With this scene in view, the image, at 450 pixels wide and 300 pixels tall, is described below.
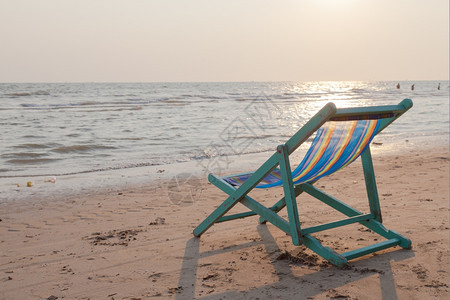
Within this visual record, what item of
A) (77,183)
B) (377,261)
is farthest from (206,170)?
(377,261)

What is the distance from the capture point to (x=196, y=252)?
329cm

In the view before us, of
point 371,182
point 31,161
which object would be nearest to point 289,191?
point 371,182

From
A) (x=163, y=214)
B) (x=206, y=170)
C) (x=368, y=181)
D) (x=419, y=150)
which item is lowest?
(x=419, y=150)

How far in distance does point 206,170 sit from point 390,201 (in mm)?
3027

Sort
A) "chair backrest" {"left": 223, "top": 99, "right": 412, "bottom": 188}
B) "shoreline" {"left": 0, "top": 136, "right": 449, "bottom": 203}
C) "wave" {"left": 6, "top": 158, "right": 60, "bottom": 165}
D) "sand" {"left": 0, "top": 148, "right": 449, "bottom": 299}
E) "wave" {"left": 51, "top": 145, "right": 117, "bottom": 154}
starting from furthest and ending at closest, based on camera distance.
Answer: "wave" {"left": 51, "top": 145, "right": 117, "bottom": 154} < "wave" {"left": 6, "top": 158, "right": 60, "bottom": 165} < "shoreline" {"left": 0, "top": 136, "right": 449, "bottom": 203} < "chair backrest" {"left": 223, "top": 99, "right": 412, "bottom": 188} < "sand" {"left": 0, "top": 148, "right": 449, "bottom": 299}

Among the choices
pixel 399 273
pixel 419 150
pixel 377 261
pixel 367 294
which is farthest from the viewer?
pixel 419 150

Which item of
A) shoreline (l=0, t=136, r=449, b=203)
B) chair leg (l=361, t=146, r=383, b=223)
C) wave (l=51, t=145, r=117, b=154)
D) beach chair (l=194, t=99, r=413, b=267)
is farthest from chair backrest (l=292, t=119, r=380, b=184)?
wave (l=51, t=145, r=117, b=154)

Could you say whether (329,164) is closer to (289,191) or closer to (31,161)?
(289,191)

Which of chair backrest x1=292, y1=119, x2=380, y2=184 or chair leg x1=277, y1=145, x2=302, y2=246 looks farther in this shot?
chair backrest x1=292, y1=119, x2=380, y2=184

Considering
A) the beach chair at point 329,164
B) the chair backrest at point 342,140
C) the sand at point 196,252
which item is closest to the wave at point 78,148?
the sand at point 196,252

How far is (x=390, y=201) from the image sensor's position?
4.59 meters

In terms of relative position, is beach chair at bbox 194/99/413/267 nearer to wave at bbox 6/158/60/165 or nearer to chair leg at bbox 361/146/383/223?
chair leg at bbox 361/146/383/223

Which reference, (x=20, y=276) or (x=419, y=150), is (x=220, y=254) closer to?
(x=20, y=276)

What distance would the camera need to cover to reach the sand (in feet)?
8.59
